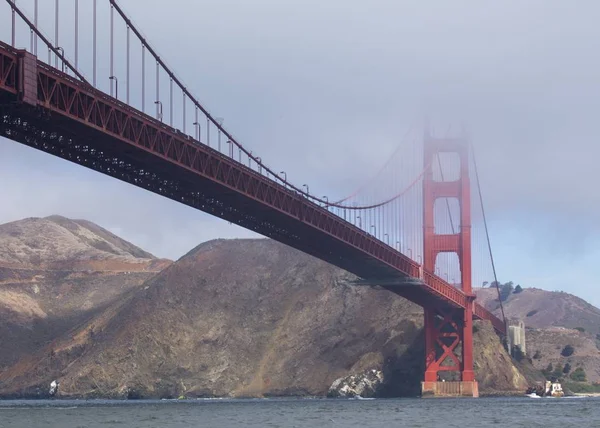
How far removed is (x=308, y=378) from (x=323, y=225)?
137ft

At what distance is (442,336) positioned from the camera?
112 metres

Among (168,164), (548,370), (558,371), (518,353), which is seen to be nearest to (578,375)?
(558,371)

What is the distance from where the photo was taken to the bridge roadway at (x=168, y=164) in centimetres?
5441

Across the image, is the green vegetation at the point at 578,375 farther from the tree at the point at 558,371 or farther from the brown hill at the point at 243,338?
the brown hill at the point at 243,338

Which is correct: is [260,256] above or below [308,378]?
above

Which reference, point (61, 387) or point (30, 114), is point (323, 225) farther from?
point (61, 387)

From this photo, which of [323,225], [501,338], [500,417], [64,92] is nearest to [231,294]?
[501,338]

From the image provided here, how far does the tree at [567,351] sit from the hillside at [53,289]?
55522 millimetres

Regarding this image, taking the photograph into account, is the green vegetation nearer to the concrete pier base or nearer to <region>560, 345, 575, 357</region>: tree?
<region>560, 345, 575, 357</region>: tree

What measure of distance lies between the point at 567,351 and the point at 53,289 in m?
75.3

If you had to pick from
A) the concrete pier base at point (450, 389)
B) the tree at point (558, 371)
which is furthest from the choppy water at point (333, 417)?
the tree at point (558, 371)

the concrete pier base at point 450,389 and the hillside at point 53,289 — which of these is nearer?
the concrete pier base at point 450,389

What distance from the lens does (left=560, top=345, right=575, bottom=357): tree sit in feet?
463

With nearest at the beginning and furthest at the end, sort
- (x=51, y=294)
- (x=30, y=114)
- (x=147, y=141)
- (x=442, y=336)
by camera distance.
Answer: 1. (x=30, y=114)
2. (x=147, y=141)
3. (x=442, y=336)
4. (x=51, y=294)
